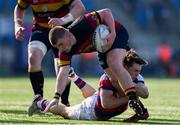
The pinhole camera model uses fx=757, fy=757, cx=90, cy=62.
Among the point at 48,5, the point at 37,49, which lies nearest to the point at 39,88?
the point at 37,49

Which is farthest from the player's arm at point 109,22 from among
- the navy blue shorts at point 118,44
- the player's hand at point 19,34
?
the player's hand at point 19,34

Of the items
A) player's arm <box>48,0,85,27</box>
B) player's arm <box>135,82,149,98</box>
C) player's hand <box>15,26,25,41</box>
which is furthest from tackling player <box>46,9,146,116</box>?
player's hand <box>15,26,25,41</box>

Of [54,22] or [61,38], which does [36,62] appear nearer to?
[54,22]

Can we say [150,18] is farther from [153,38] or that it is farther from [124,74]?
[124,74]

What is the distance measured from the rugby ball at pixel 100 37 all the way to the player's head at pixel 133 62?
1.03 feet

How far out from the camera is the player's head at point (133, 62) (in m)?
9.59

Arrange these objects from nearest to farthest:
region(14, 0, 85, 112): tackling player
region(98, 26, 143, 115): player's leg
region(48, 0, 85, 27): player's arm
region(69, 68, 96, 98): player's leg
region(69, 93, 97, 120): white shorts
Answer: region(98, 26, 143, 115): player's leg
region(69, 93, 97, 120): white shorts
region(48, 0, 85, 27): player's arm
region(14, 0, 85, 112): tackling player
region(69, 68, 96, 98): player's leg

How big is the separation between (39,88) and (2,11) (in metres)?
30.4

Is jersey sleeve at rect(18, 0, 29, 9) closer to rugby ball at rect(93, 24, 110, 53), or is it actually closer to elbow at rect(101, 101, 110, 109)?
rugby ball at rect(93, 24, 110, 53)

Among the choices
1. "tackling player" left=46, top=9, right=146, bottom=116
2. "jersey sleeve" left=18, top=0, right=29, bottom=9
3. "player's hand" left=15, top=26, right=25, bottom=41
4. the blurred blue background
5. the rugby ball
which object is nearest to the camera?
"tackling player" left=46, top=9, right=146, bottom=116

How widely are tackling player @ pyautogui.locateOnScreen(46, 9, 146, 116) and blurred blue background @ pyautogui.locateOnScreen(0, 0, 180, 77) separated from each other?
28506 millimetres

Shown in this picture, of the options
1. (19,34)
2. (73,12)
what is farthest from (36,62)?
(73,12)

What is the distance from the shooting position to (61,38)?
9117 millimetres

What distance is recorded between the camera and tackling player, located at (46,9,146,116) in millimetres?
9234
